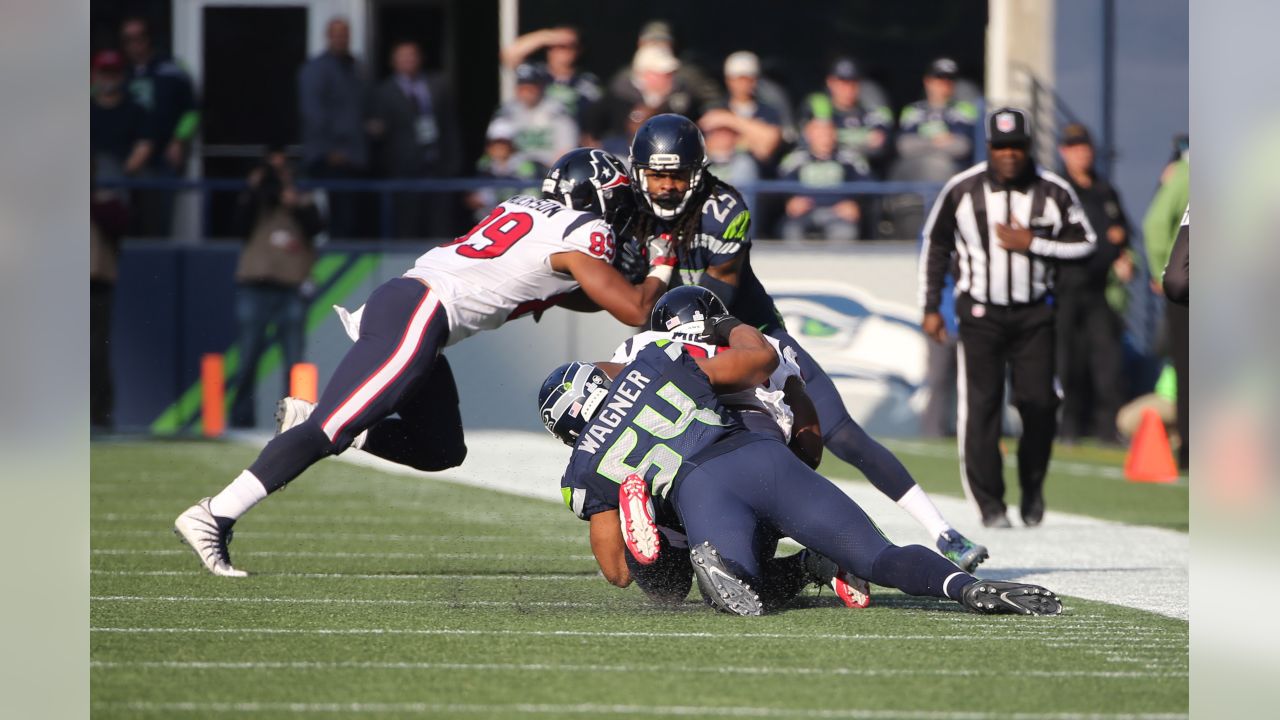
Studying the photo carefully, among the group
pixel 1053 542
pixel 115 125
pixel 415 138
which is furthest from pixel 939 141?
pixel 1053 542

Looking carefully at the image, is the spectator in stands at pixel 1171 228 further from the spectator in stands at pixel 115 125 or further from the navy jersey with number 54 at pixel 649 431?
the spectator in stands at pixel 115 125

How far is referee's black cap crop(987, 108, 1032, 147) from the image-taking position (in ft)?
28.6

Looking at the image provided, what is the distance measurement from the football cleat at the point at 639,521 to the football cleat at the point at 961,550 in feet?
4.83

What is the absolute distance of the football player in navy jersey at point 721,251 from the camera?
636cm

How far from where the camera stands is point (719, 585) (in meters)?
5.32

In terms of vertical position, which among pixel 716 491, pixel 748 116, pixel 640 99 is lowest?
pixel 716 491

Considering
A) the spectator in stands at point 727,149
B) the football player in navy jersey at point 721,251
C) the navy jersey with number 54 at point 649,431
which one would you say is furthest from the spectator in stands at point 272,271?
the navy jersey with number 54 at point 649,431

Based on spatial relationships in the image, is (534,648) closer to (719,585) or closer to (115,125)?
(719,585)

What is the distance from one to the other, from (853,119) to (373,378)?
8783 millimetres

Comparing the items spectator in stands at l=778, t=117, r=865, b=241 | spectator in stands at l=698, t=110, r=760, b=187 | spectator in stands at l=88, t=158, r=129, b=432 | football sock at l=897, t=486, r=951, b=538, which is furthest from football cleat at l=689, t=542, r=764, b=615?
spectator in stands at l=88, t=158, r=129, b=432

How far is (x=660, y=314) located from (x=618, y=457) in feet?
1.70

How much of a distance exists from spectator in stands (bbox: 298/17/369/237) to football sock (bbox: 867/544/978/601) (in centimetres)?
940
